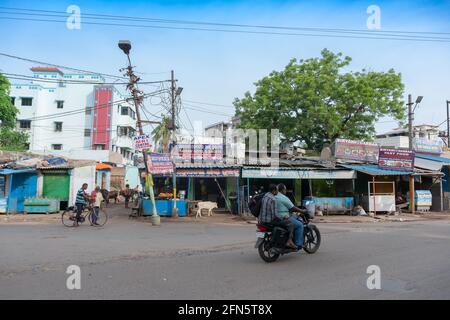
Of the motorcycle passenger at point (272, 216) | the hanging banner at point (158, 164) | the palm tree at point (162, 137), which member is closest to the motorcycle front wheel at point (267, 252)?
the motorcycle passenger at point (272, 216)

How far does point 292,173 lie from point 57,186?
13805 mm

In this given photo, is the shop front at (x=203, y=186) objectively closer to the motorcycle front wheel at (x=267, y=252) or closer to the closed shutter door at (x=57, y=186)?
the closed shutter door at (x=57, y=186)

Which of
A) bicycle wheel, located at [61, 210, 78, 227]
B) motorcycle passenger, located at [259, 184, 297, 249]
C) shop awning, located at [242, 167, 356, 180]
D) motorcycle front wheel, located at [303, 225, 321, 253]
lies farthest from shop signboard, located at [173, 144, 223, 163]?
motorcycle passenger, located at [259, 184, 297, 249]

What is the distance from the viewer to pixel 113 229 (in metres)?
14.7

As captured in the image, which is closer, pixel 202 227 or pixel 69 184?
pixel 202 227

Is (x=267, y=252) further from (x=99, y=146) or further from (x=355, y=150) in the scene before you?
(x=99, y=146)

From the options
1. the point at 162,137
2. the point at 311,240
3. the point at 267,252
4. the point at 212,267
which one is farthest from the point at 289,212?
the point at 162,137

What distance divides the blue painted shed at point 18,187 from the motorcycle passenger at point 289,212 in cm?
1766

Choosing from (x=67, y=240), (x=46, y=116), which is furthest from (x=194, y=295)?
(x=46, y=116)

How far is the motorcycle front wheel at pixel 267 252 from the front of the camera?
7973 mm

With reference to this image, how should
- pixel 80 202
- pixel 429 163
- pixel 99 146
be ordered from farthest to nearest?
pixel 99 146 < pixel 429 163 < pixel 80 202

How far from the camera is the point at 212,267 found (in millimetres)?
7562
